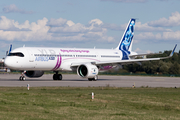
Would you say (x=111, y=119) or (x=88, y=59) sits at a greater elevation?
(x=88, y=59)

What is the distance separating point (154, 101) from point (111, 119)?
7.88m

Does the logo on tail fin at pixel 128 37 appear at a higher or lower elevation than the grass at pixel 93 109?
higher

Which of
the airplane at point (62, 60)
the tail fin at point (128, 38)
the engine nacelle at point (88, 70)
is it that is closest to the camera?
the airplane at point (62, 60)

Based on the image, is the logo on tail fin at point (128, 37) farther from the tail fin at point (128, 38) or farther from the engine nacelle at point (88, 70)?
the engine nacelle at point (88, 70)

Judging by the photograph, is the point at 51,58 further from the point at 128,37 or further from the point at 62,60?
the point at 128,37

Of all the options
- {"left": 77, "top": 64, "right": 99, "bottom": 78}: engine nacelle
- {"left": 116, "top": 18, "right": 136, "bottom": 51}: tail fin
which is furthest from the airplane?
{"left": 116, "top": 18, "right": 136, "bottom": 51}: tail fin

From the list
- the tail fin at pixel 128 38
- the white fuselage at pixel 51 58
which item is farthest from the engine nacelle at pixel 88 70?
the tail fin at pixel 128 38

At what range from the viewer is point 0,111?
642 inches

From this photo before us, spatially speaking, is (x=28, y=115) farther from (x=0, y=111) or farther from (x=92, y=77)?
(x=92, y=77)

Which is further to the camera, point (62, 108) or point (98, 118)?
point (62, 108)

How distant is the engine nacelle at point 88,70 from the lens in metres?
45.6

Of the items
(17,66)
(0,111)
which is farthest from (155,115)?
(17,66)

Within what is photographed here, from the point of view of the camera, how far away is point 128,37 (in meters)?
59.0

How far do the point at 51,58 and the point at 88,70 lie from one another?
17.2 feet
